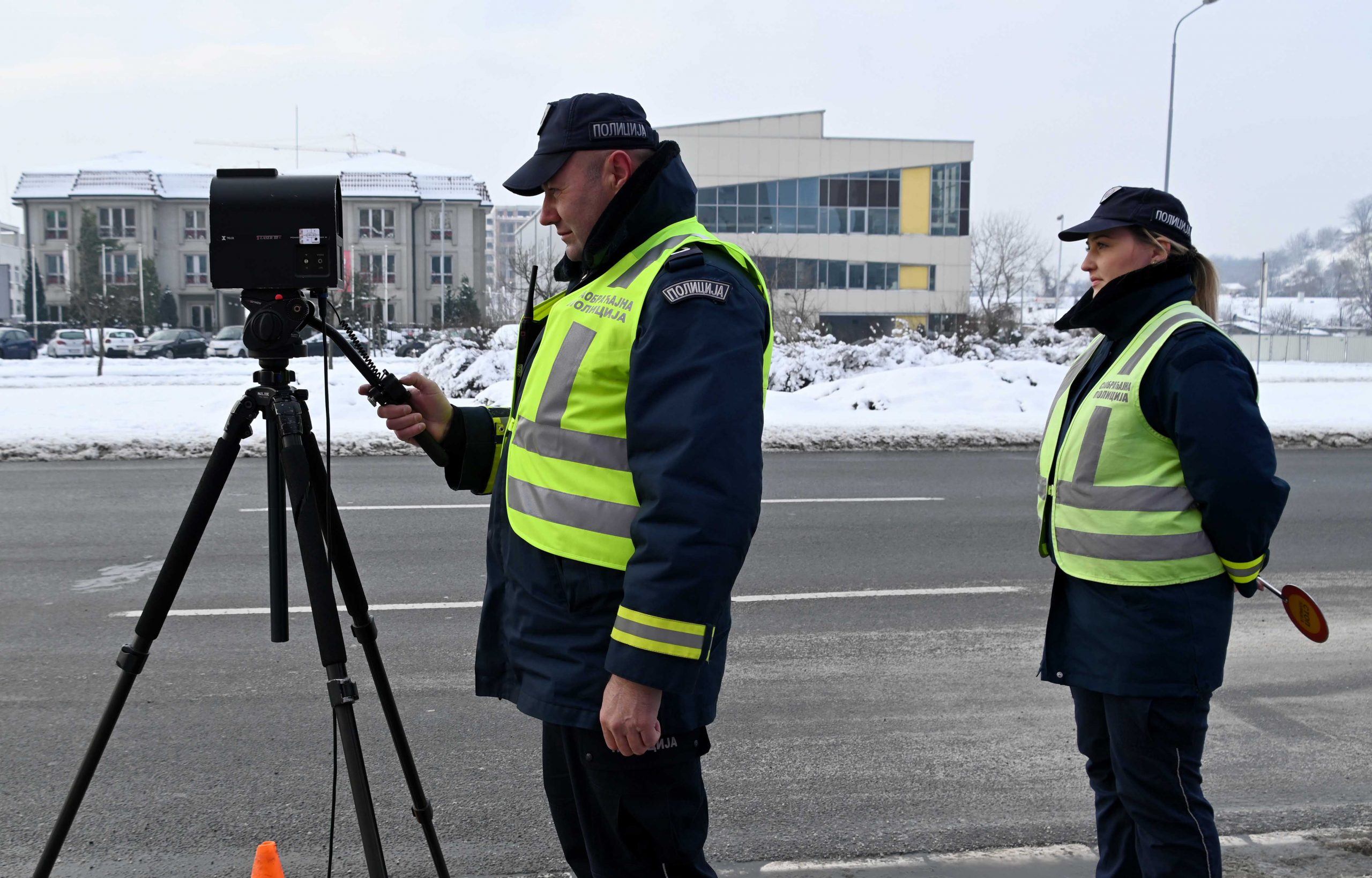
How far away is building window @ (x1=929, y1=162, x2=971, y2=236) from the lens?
6128cm

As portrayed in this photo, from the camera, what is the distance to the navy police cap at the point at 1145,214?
2.77 meters

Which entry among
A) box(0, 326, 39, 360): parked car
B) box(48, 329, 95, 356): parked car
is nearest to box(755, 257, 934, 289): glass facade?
box(48, 329, 95, 356): parked car

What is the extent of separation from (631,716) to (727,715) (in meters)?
2.66

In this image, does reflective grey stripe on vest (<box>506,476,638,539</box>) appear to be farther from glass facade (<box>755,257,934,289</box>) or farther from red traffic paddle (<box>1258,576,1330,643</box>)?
glass facade (<box>755,257,934,289</box>)

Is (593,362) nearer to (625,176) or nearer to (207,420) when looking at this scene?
(625,176)

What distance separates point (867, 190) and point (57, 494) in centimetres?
5560

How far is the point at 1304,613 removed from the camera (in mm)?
2979

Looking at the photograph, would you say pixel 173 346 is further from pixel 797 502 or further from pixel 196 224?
pixel 797 502

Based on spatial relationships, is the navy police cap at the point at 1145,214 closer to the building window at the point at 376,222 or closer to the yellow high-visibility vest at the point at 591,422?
the yellow high-visibility vest at the point at 591,422

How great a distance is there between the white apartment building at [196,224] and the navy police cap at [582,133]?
68.8 meters

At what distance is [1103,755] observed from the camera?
9.11 feet

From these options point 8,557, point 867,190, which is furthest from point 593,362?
point 867,190

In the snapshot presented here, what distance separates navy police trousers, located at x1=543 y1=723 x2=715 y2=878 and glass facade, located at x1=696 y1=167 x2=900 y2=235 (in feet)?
194

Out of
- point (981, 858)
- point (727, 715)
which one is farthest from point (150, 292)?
point (981, 858)
